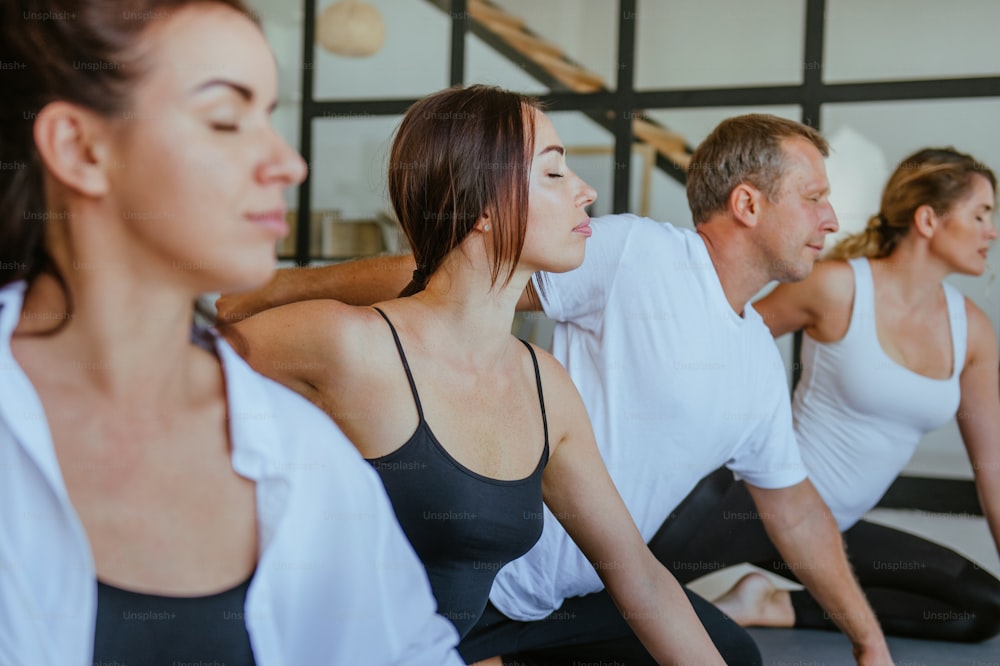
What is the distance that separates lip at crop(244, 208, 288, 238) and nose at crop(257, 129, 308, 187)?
2 cm

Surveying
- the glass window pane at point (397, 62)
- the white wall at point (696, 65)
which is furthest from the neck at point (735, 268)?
the glass window pane at point (397, 62)

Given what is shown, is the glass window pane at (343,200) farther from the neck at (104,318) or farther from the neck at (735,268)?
the neck at (104,318)

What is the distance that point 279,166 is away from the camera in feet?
2.59

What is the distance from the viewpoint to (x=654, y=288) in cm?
191

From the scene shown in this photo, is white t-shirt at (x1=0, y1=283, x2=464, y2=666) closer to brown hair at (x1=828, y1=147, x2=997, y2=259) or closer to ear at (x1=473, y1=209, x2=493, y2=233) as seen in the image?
ear at (x1=473, y1=209, x2=493, y2=233)

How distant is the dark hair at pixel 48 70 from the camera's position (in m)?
0.74

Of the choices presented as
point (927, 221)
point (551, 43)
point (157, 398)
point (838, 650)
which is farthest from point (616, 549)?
point (551, 43)

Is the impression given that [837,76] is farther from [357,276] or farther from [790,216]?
[357,276]

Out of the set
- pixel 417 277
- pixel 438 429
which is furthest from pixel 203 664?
pixel 417 277

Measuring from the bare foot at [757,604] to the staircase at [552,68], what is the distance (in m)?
2.42

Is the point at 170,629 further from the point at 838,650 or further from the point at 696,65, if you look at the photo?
the point at 696,65

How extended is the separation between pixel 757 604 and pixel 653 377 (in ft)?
3.20

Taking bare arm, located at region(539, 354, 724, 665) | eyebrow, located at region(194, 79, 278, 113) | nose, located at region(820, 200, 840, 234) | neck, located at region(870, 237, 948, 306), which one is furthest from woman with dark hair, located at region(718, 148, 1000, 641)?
eyebrow, located at region(194, 79, 278, 113)

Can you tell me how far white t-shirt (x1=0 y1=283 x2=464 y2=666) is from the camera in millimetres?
754
